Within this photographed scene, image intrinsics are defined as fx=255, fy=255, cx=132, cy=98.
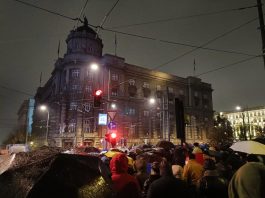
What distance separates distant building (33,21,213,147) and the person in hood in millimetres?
35730

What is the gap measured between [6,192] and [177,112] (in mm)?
6768

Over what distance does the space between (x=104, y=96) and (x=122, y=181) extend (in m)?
49.5

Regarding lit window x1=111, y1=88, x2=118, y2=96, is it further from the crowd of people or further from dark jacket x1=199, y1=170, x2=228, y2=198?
dark jacket x1=199, y1=170, x2=228, y2=198

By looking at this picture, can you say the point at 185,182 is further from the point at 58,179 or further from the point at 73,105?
the point at 73,105

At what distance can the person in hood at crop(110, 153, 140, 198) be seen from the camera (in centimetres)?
399

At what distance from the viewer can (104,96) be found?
53188mm

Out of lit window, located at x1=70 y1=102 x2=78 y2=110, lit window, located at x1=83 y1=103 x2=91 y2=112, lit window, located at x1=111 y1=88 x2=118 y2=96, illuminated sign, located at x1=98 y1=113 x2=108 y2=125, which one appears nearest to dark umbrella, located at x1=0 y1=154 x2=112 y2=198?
illuminated sign, located at x1=98 y1=113 x2=108 y2=125

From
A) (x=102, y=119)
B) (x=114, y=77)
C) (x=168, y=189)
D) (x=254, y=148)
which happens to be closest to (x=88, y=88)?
(x=114, y=77)

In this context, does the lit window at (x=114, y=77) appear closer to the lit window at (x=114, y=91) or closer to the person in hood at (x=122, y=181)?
the lit window at (x=114, y=91)

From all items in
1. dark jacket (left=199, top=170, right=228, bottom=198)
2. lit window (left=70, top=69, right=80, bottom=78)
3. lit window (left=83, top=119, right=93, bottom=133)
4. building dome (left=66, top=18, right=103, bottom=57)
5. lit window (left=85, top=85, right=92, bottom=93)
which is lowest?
dark jacket (left=199, top=170, right=228, bottom=198)

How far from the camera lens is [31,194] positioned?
2195 mm

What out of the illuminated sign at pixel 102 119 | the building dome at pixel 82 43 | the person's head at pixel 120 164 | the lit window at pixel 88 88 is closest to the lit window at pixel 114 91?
the lit window at pixel 88 88

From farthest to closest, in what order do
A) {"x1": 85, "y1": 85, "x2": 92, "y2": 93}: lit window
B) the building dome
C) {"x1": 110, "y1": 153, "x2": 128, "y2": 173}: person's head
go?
the building dome
{"x1": 85, "y1": 85, "x2": 92, "y2": 93}: lit window
{"x1": 110, "y1": 153, "x2": 128, "y2": 173}: person's head

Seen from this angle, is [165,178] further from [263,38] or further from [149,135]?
[149,135]
